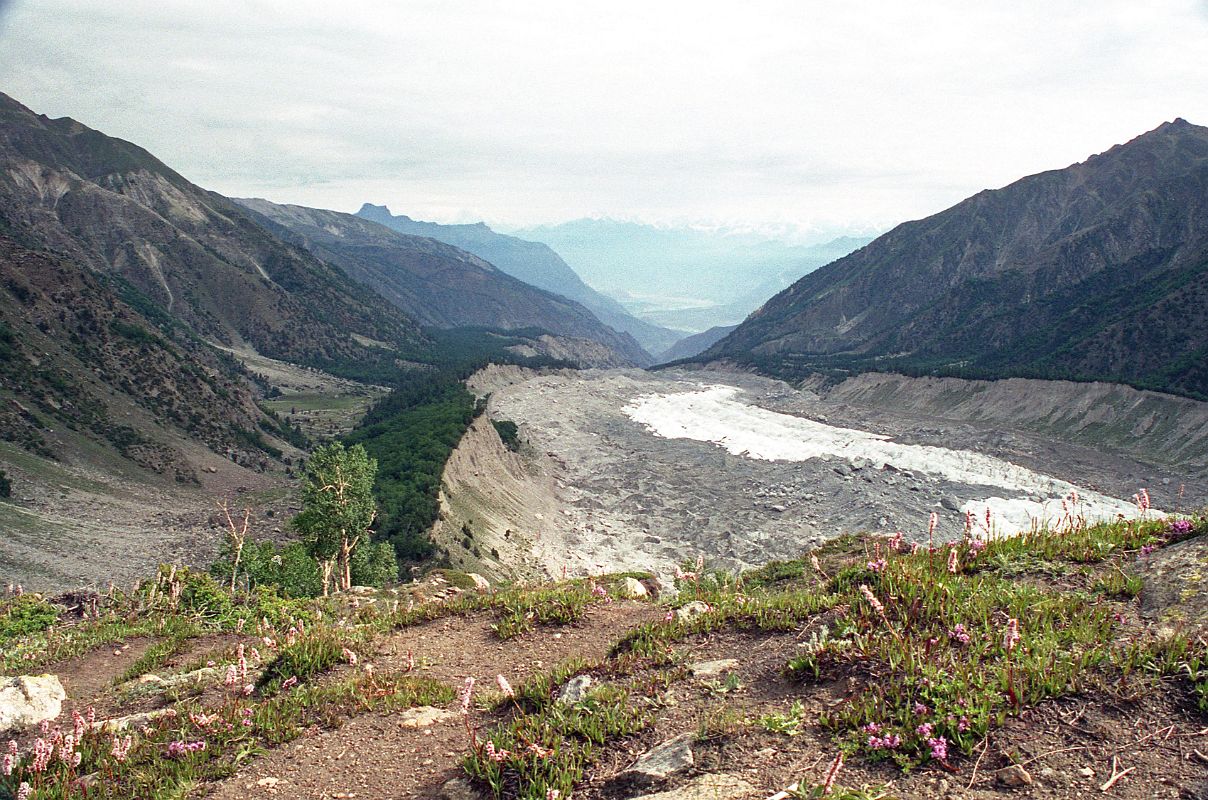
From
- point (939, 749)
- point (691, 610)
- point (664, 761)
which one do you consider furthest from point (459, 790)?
point (691, 610)

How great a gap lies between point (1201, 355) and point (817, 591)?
4306 inches

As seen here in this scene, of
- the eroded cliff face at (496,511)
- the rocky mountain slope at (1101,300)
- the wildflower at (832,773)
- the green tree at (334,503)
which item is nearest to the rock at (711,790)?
the wildflower at (832,773)

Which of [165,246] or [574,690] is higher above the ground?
[165,246]

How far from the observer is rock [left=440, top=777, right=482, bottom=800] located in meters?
5.38

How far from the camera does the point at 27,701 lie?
9039 millimetres

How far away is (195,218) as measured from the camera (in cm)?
18850

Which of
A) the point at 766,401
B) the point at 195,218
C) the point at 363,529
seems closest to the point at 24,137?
the point at 195,218

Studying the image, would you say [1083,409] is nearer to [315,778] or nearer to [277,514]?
[277,514]

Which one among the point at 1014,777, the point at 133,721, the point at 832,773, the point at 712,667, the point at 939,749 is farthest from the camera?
the point at 133,721

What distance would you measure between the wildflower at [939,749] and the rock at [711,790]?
1.31m

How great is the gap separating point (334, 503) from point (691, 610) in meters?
19.2

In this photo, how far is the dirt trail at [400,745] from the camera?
598 cm

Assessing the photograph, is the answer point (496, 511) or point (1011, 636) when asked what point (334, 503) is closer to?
point (1011, 636)

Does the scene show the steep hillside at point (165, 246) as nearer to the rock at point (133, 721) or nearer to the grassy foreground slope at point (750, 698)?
the rock at point (133, 721)
